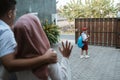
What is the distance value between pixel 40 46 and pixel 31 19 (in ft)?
0.53

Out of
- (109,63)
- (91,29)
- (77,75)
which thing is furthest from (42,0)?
(77,75)

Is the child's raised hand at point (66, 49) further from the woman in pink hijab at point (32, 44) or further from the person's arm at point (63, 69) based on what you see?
the woman in pink hijab at point (32, 44)

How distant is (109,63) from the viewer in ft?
36.1

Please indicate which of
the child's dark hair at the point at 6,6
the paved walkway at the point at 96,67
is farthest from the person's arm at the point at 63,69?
the paved walkway at the point at 96,67

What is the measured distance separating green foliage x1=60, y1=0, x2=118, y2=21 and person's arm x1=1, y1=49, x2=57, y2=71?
26.9 metres

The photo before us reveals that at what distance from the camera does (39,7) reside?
53.7 feet

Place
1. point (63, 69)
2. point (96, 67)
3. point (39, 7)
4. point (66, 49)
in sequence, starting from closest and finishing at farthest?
point (63, 69) < point (66, 49) < point (96, 67) < point (39, 7)

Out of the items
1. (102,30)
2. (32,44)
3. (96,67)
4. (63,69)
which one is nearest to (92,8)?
(102,30)

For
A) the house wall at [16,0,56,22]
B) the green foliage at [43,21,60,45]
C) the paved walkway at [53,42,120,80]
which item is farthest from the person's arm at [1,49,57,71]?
the green foliage at [43,21,60,45]

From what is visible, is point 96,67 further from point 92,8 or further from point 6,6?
point 92,8

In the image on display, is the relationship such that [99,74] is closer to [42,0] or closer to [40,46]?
[40,46]

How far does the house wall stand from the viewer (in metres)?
13.4

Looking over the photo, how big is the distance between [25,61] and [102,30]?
53.6ft

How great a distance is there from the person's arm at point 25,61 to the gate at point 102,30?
15174 millimetres
